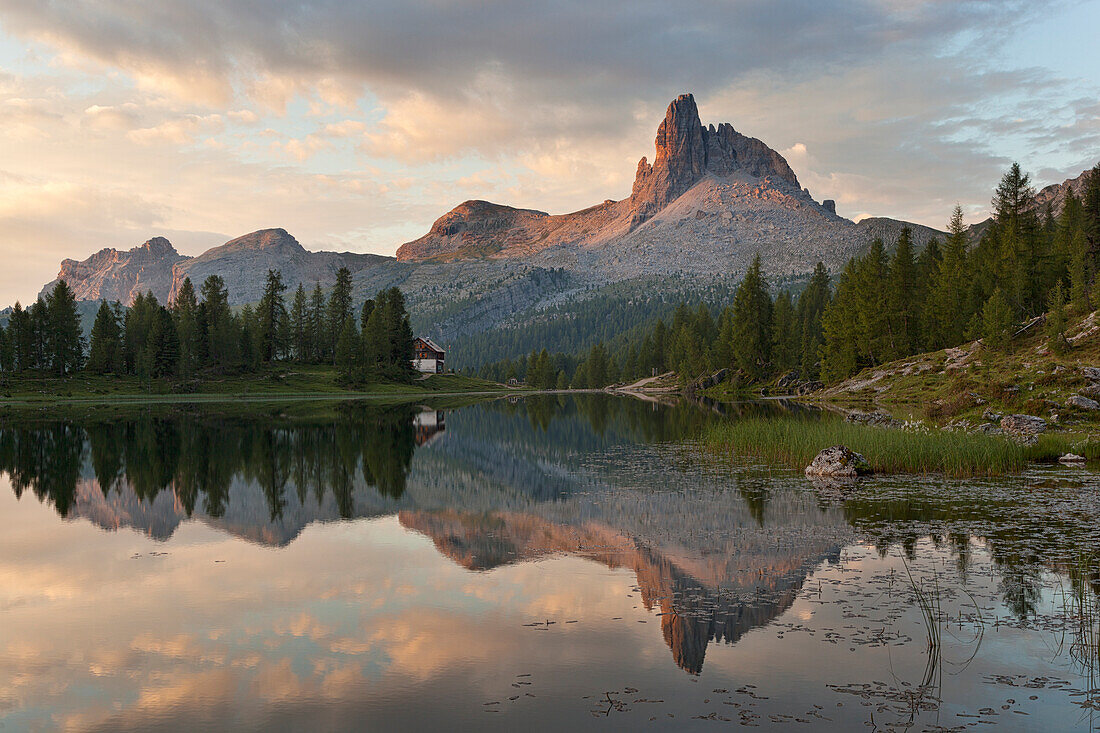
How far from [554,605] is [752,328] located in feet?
427

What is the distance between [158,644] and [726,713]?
428 inches

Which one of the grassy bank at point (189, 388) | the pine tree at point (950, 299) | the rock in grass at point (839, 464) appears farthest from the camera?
the grassy bank at point (189, 388)

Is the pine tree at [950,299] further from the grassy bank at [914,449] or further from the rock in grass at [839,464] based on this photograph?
the rock in grass at [839,464]

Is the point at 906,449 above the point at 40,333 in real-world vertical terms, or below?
below

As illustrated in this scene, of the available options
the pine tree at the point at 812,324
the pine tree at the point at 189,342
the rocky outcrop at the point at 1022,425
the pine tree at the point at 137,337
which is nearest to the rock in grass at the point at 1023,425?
the rocky outcrop at the point at 1022,425

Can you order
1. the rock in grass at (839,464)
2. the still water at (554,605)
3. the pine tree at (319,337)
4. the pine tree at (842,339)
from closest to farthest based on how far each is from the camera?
the still water at (554,605), the rock in grass at (839,464), the pine tree at (842,339), the pine tree at (319,337)

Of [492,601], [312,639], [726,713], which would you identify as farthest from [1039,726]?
[312,639]

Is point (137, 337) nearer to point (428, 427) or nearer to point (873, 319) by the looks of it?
point (428, 427)

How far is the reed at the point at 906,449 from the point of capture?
33.8 metres

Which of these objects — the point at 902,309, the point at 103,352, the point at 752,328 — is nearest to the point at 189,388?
the point at 103,352

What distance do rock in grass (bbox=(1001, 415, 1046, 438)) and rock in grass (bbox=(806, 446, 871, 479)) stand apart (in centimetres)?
1168

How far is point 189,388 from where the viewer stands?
133500mm

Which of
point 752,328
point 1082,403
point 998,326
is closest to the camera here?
point 1082,403

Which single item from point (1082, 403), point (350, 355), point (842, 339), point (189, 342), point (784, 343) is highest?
point (189, 342)
